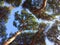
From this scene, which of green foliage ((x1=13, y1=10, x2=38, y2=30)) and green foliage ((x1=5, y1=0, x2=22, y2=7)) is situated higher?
green foliage ((x1=5, y1=0, x2=22, y2=7))

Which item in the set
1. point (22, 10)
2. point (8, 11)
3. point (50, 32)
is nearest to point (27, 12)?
point (22, 10)

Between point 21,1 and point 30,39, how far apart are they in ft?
7.05

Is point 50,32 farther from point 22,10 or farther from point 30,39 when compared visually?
point 22,10

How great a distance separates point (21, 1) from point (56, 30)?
271cm

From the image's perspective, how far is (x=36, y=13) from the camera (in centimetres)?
1138

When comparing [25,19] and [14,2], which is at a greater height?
[14,2]

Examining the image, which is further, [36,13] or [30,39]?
[30,39]

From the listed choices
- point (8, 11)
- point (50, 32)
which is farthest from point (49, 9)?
point (8, 11)

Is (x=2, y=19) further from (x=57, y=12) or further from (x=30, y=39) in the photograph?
(x=57, y=12)

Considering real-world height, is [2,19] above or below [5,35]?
above

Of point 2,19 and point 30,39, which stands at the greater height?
point 2,19

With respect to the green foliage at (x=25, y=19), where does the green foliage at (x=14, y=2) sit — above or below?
above

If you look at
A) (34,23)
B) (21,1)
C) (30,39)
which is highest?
(21,1)

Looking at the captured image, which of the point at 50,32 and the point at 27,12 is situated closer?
the point at 27,12
